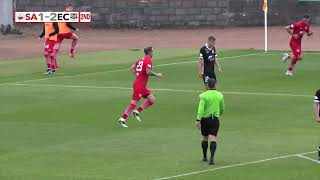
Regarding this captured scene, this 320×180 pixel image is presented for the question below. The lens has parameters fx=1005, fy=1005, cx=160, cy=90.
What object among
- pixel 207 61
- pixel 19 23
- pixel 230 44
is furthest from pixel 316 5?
pixel 207 61

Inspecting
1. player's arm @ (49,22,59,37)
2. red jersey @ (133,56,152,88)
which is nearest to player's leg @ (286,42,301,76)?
player's arm @ (49,22,59,37)

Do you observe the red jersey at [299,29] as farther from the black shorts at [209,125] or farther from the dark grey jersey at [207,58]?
the black shorts at [209,125]

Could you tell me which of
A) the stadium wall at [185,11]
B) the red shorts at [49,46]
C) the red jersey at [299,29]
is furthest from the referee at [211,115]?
the stadium wall at [185,11]

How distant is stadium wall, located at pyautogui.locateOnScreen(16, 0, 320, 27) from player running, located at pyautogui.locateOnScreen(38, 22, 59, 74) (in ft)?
71.8

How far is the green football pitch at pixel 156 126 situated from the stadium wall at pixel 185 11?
19.0 meters

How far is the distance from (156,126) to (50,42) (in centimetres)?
1453

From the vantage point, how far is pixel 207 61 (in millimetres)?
29812

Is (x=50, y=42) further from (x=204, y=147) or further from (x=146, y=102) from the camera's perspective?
(x=204, y=147)

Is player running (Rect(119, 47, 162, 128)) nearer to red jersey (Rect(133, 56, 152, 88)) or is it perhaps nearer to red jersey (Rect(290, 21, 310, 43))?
red jersey (Rect(133, 56, 152, 88))

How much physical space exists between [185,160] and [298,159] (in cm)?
229

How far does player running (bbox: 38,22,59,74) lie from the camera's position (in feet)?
127

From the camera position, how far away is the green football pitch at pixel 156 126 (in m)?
19.5

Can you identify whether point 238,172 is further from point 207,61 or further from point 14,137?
point 207,61

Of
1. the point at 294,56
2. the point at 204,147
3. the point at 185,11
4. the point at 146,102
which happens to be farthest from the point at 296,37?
the point at 185,11
